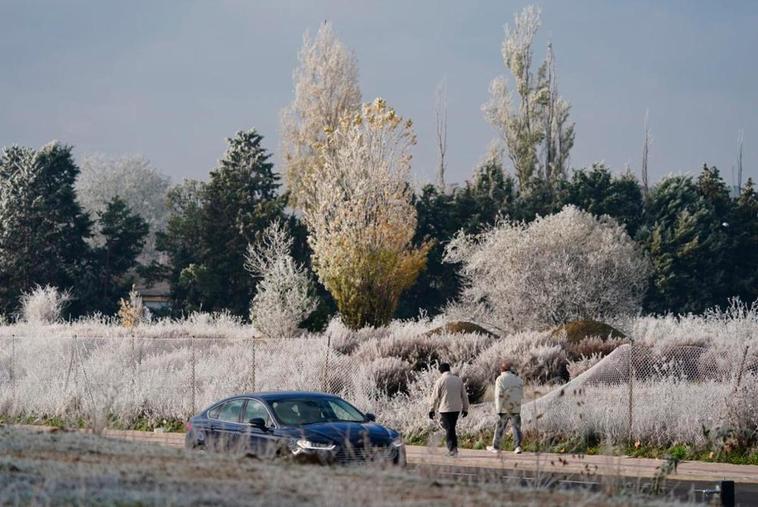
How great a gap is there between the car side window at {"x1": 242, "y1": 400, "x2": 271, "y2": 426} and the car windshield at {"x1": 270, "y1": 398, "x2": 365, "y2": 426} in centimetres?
16

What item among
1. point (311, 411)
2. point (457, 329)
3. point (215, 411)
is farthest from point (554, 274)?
point (311, 411)

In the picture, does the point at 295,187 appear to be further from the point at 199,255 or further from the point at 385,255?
the point at 385,255

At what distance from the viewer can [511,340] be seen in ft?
107

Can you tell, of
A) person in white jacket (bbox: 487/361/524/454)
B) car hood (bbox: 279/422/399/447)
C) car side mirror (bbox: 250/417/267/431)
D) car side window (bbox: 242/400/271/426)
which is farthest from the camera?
person in white jacket (bbox: 487/361/524/454)

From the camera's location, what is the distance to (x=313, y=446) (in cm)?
1752

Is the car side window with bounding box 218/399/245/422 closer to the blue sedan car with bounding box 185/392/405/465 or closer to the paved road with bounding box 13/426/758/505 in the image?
the blue sedan car with bounding box 185/392/405/465

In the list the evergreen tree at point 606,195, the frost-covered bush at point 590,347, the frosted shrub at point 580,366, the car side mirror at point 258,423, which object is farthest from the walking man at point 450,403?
the evergreen tree at point 606,195

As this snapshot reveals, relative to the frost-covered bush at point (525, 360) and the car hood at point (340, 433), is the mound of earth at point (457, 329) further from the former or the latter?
the car hood at point (340, 433)

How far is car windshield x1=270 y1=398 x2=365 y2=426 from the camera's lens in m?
18.6

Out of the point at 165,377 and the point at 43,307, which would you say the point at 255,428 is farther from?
the point at 43,307

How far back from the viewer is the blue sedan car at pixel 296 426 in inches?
690

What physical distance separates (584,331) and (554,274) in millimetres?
16651

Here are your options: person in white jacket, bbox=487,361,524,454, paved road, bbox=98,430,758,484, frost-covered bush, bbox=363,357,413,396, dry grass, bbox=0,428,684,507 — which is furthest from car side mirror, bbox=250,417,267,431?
frost-covered bush, bbox=363,357,413,396

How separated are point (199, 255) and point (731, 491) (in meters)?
57.7
